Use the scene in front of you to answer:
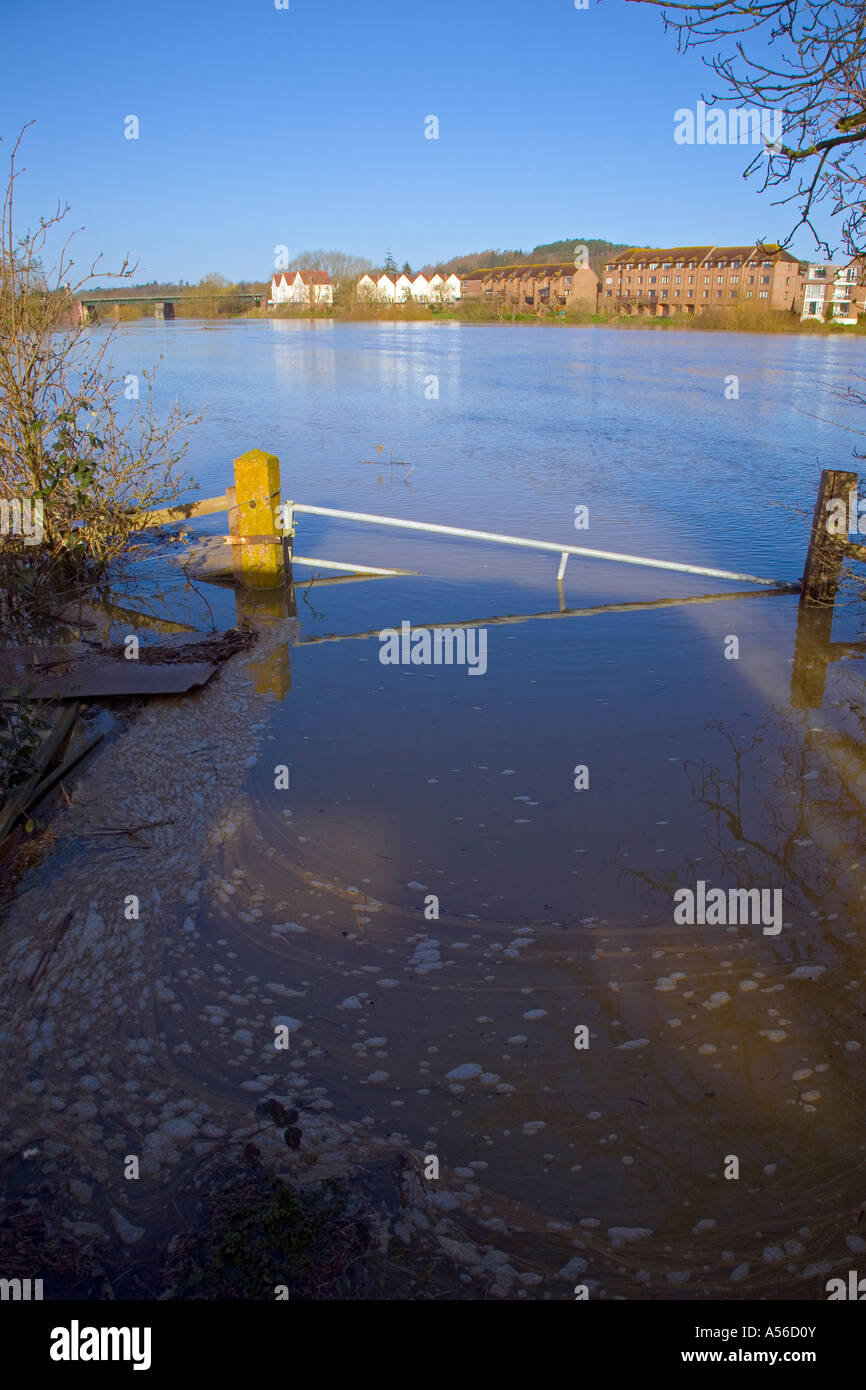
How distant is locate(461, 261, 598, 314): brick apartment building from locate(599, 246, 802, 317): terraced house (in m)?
4.46

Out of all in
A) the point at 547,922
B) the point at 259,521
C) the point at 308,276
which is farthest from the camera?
the point at 308,276

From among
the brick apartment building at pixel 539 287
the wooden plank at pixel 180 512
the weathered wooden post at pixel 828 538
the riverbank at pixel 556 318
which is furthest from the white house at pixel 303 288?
the weathered wooden post at pixel 828 538

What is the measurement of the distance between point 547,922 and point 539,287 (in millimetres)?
143277

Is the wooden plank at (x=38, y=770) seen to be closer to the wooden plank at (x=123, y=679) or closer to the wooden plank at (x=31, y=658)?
the wooden plank at (x=123, y=679)

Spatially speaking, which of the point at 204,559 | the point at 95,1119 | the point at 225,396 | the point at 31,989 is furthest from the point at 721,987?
the point at 225,396

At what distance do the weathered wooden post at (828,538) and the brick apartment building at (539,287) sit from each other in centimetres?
11537

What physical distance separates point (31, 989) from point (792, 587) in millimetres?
9872

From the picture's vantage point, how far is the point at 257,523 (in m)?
10.0

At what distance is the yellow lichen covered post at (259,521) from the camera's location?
9.55 m

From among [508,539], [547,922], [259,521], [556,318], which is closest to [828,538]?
[508,539]

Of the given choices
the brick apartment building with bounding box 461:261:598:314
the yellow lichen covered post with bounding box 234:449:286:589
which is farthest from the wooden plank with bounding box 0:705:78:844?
the brick apartment building with bounding box 461:261:598:314

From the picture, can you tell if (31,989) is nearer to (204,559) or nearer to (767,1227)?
(767,1227)

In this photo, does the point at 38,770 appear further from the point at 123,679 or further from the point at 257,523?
the point at 257,523

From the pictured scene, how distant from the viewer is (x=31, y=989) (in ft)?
13.9
